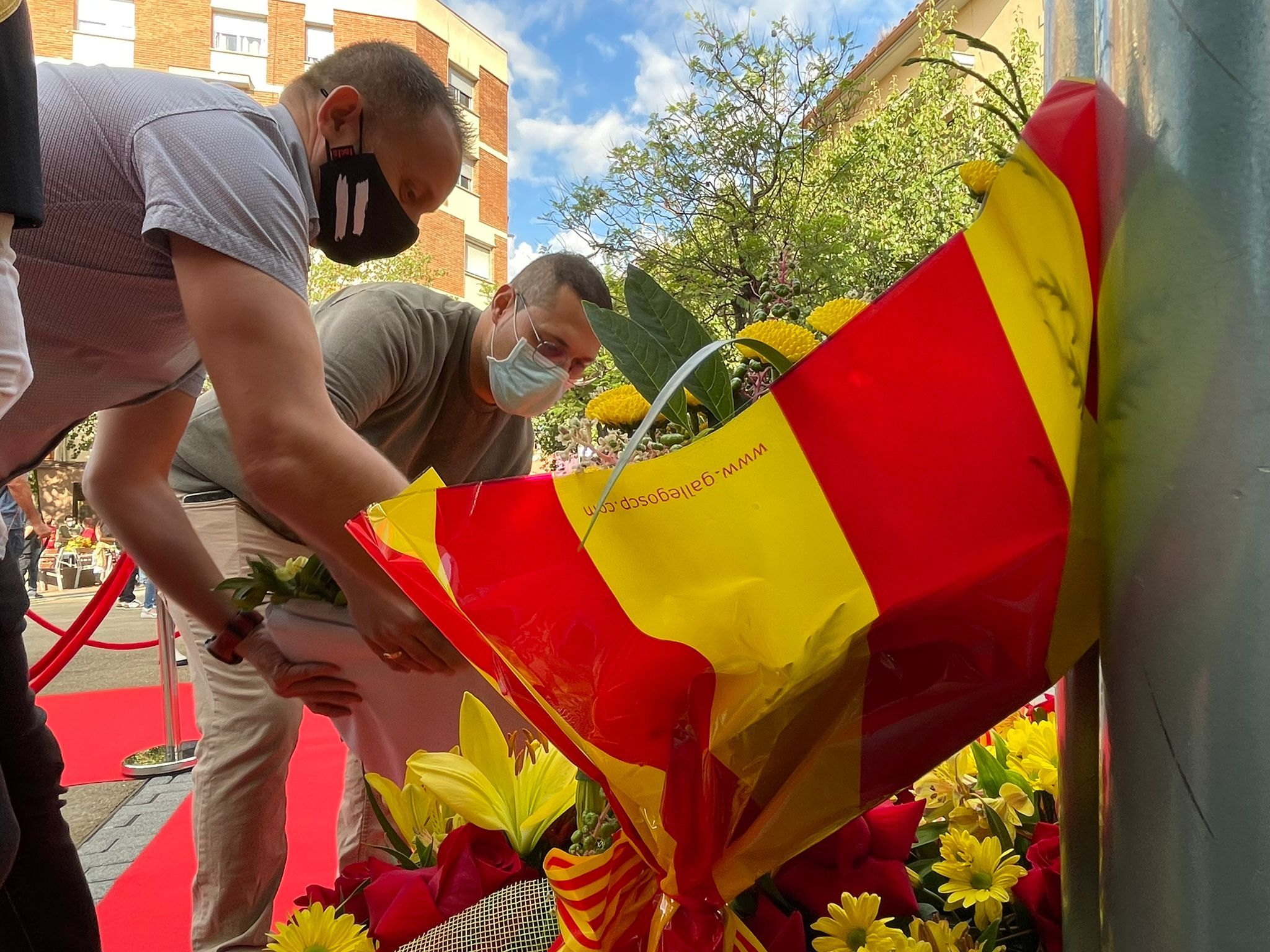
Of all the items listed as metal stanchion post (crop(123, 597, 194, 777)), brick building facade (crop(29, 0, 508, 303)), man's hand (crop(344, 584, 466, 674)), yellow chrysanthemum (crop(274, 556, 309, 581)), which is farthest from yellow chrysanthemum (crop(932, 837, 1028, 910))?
brick building facade (crop(29, 0, 508, 303))

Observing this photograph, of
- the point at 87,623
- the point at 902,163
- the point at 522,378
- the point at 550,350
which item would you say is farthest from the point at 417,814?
Answer: the point at 902,163

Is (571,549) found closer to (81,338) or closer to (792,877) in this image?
(792,877)

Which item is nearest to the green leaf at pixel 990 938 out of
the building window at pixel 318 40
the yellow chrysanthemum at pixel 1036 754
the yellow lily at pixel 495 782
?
the yellow chrysanthemum at pixel 1036 754

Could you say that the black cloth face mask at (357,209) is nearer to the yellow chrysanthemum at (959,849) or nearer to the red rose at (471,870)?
the red rose at (471,870)

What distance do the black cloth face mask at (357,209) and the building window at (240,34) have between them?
25902 mm

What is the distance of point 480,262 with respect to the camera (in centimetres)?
2636

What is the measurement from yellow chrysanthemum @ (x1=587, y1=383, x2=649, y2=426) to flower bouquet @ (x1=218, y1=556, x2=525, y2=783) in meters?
0.73

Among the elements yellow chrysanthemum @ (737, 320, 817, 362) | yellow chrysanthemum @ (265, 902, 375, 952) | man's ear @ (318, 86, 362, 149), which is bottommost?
yellow chrysanthemum @ (265, 902, 375, 952)

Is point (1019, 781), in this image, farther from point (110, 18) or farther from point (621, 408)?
point (110, 18)

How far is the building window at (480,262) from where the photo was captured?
25859mm

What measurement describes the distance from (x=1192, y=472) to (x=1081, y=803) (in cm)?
18

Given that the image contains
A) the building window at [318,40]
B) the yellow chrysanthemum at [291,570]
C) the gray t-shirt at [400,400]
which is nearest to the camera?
the yellow chrysanthemum at [291,570]

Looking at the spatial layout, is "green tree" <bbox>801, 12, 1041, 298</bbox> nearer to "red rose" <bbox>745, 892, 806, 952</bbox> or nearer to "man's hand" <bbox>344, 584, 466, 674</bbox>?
"man's hand" <bbox>344, 584, 466, 674</bbox>

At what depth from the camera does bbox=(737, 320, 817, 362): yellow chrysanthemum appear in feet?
1.66
